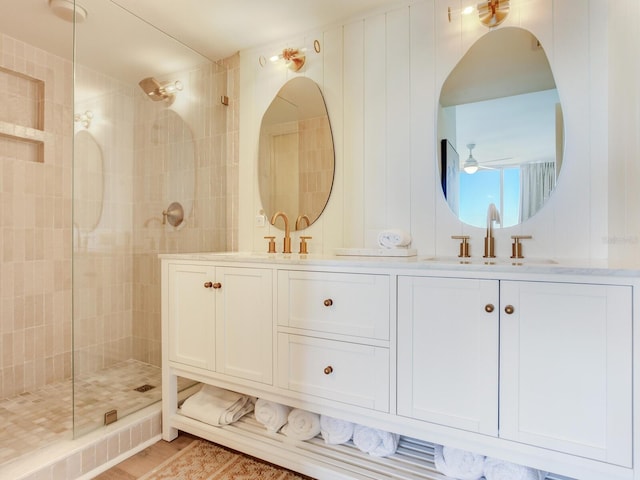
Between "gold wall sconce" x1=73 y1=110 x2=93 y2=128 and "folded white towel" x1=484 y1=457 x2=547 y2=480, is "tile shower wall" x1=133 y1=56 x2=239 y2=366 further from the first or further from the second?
"folded white towel" x1=484 y1=457 x2=547 y2=480

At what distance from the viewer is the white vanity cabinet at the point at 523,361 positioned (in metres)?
1.07

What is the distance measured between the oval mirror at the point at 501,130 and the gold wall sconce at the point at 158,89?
169cm

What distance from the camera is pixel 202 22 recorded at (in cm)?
210

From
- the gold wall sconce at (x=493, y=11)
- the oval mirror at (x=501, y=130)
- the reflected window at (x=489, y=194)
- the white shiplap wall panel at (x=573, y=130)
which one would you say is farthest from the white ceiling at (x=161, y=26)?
the reflected window at (x=489, y=194)

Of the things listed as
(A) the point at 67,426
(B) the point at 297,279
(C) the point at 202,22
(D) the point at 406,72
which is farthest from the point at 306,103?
(A) the point at 67,426

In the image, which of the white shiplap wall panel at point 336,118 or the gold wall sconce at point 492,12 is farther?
the white shiplap wall panel at point 336,118

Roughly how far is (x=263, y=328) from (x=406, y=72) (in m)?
1.53

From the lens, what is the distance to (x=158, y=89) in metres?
2.30

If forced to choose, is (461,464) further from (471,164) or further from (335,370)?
(471,164)

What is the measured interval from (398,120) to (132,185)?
1697 millimetres

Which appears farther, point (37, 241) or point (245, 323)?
point (37, 241)

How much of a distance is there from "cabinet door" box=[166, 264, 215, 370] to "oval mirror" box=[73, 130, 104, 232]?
1.80 feet

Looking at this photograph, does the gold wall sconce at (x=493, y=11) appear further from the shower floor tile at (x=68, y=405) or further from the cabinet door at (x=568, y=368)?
the shower floor tile at (x=68, y=405)

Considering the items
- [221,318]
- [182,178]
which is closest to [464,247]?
[221,318]
